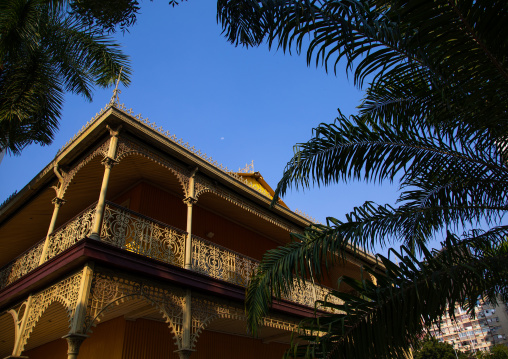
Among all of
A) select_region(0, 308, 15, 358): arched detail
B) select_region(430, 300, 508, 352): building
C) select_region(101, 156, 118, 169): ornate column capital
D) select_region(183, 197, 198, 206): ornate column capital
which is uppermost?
select_region(430, 300, 508, 352): building

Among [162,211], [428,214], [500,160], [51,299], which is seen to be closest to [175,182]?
[162,211]

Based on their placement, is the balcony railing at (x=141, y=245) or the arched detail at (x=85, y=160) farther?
the arched detail at (x=85, y=160)

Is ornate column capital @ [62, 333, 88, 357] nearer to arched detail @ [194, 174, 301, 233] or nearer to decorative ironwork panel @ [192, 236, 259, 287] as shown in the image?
decorative ironwork panel @ [192, 236, 259, 287]

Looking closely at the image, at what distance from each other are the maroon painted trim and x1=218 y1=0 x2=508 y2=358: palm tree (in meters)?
2.07

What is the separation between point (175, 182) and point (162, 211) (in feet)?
2.93

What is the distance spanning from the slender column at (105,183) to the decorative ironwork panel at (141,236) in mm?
212

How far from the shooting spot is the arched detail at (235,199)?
960 cm

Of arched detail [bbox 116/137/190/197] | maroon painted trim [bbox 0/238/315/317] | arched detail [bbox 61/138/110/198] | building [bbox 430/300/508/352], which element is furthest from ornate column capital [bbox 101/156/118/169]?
building [bbox 430/300/508/352]

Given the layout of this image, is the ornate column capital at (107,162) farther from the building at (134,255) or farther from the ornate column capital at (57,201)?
the ornate column capital at (57,201)

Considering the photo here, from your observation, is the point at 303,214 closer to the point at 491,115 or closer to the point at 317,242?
the point at 317,242

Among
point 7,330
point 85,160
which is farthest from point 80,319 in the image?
point 7,330

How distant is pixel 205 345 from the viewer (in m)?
9.88

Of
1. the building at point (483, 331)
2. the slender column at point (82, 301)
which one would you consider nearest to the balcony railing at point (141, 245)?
the slender column at point (82, 301)

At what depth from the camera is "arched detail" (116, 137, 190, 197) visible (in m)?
8.16
